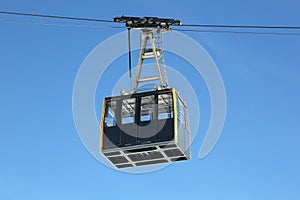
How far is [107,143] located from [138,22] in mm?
5781

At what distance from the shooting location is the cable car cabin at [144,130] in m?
31.8

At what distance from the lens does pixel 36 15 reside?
32.3 meters

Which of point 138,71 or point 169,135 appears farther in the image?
point 138,71

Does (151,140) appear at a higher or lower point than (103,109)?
lower

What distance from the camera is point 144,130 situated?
32.2 metres

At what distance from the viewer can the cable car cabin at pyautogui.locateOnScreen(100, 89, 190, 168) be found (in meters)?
31.8

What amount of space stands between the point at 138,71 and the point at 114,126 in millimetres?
3558

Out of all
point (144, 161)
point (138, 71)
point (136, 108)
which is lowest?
point (144, 161)

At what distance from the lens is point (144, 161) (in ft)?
108

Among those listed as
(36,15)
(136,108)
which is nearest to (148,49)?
(136,108)

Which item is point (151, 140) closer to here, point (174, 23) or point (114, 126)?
point (114, 126)

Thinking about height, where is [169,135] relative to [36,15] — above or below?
below

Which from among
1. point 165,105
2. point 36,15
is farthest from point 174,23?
point 36,15

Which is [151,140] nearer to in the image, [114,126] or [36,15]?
[114,126]
